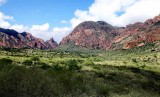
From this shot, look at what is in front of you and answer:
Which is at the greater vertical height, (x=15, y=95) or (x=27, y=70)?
(x=27, y=70)

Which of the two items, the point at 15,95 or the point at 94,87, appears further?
the point at 94,87

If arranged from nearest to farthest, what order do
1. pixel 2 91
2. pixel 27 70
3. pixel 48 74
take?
pixel 2 91 → pixel 27 70 → pixel 48 74

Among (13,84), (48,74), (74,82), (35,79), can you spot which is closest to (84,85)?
(74,82)

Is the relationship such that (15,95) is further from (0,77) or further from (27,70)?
(27,70)

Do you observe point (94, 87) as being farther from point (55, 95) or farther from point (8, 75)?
point (8, 75)

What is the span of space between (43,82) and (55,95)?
1039 millimetres

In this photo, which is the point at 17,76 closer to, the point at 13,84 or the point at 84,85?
the point at 13,84

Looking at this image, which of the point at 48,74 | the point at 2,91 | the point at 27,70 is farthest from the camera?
the point at 48,74

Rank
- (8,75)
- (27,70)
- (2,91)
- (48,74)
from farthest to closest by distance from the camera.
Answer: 1. (48,74)
2. (27,70)
3. (8,75)
4. (2,91)

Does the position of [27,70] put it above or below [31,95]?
above

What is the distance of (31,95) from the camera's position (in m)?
15.5

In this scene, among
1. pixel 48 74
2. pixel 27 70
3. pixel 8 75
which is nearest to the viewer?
pixel 8 75

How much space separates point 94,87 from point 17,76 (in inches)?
222

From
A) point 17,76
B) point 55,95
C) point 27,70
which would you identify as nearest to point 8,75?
point 17,76
